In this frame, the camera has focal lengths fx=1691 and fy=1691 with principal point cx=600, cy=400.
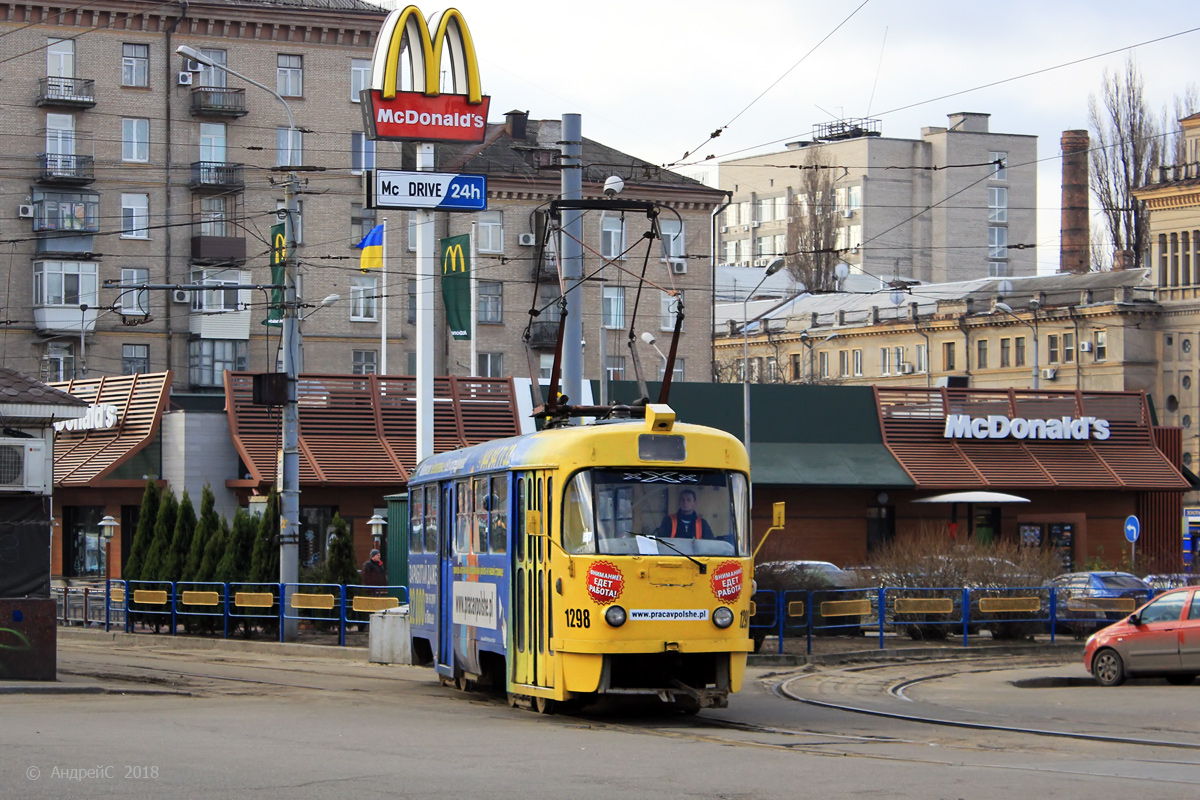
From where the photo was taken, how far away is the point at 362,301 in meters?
66.0

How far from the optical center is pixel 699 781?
1169cm

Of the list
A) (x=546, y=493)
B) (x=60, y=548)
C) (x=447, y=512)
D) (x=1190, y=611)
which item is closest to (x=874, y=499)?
(x=60, y=548)

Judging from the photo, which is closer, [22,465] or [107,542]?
[22,465]

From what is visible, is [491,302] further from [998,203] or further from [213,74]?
[998,203]

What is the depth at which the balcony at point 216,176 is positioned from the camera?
63031mm

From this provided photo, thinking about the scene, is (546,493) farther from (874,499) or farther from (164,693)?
(874,499)

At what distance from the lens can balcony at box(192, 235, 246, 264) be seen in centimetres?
6338

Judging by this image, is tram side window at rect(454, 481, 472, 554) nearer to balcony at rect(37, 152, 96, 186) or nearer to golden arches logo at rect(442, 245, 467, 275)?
golden arches logo at rect(442, 245, 467, 275)

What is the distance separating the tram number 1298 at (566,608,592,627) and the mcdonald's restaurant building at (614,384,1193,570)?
1196 inches

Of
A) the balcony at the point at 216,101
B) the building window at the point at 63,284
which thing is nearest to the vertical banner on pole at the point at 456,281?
the building window at the point at 63,284

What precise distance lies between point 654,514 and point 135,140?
51292mm

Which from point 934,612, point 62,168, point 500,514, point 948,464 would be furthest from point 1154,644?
point 62,168

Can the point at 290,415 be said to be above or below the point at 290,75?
below

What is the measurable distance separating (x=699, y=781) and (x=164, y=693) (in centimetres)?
963
